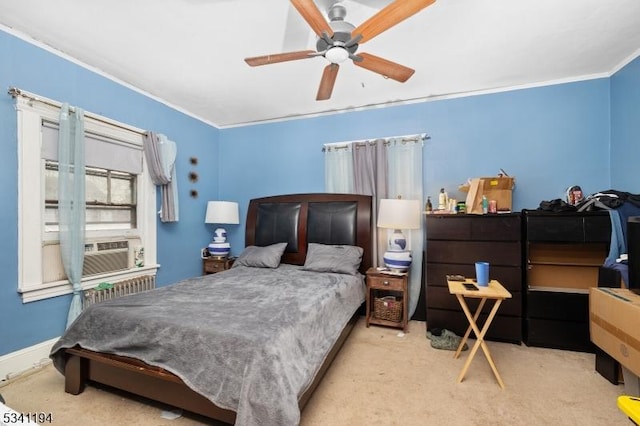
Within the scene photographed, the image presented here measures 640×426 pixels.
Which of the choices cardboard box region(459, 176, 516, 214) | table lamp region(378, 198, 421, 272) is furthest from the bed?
cardboard box region(459, 176, 516, 214)

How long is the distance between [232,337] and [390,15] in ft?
6.27

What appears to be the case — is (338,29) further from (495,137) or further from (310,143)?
(495,137)

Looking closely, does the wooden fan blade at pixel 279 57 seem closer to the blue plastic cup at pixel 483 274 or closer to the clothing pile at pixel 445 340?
the blue plastic cup at pixel 483 274

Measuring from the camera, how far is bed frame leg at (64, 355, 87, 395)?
70.5 inches

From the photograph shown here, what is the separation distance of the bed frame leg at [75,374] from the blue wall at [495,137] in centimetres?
269

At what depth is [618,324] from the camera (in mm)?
1710

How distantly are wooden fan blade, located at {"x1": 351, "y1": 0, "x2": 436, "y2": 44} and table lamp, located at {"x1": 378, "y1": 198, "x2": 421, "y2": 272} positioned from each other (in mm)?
1632

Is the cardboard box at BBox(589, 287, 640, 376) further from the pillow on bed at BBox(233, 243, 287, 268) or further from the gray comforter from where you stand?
the pillow on bed at BBox(233, 243, 287, 268)

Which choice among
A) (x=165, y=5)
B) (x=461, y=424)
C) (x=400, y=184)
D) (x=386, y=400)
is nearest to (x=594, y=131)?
(x=400, y=184)

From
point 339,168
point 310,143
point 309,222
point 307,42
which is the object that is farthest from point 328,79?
point 309,222

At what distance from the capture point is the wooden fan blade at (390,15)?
139 centimetres

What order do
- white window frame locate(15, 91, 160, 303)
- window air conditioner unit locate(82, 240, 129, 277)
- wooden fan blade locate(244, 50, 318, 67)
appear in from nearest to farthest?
wooden fan blade locate(244, 50, 318, 67) < white window frame locate(15, 91, 160, 303) < window air conditioner unit locate(82, 240, 129, 277)

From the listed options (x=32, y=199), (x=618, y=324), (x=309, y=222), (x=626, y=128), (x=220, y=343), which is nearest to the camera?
(x=220, y=343)

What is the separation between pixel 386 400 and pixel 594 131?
323cm
